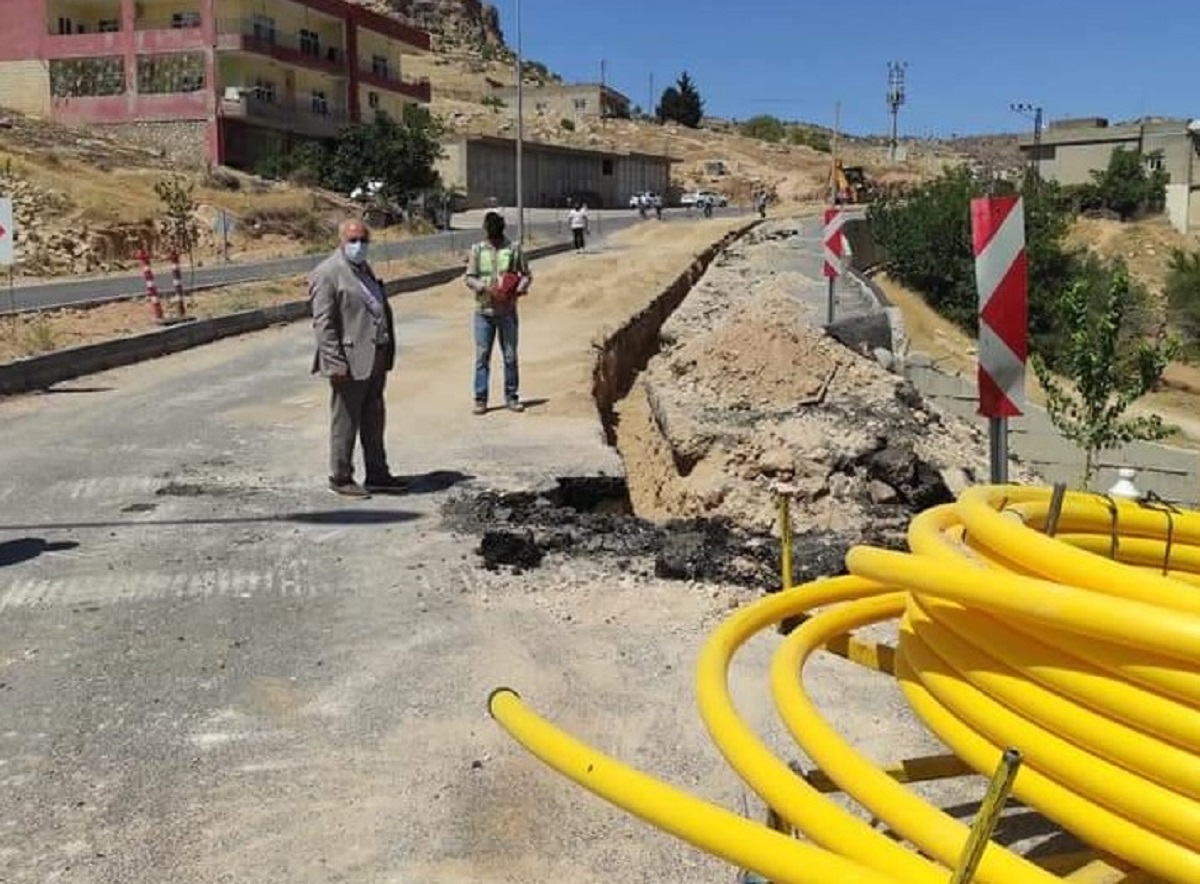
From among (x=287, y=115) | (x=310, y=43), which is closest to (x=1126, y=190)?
(x=310, y=43)

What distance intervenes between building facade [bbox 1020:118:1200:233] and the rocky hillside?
7210 cm

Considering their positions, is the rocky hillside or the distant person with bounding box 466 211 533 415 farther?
the rocky hillside

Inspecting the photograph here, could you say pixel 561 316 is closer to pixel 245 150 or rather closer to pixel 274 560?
pixel 274 560

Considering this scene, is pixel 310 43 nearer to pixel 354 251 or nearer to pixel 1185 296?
pixel 1185 296

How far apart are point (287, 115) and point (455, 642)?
5525 cm

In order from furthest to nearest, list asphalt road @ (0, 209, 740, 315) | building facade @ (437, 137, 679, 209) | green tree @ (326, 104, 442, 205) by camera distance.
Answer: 1. building facade @ (437, 137, 679, 209)
2. green tree @ (326, 104, 442, 205)
3. asphalt road @ (0, 209, 740, 315)

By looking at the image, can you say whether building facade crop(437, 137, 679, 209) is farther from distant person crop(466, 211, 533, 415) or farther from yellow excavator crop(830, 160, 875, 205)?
distant person crop(466, 211, 533, 415)

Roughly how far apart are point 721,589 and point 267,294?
17.6 metres

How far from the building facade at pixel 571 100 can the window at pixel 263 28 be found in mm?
56872

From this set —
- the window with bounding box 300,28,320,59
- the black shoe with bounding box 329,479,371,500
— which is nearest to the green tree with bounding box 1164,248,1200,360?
the black shoe with bounding box 329,479,371,500

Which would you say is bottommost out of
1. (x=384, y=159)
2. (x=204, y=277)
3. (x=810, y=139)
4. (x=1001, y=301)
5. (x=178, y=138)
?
(x=204, y=277)

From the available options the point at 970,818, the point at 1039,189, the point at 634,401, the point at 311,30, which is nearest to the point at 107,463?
the point at 970,818

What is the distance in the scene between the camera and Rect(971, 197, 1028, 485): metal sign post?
16.1 ft

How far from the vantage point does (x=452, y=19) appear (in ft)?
504
